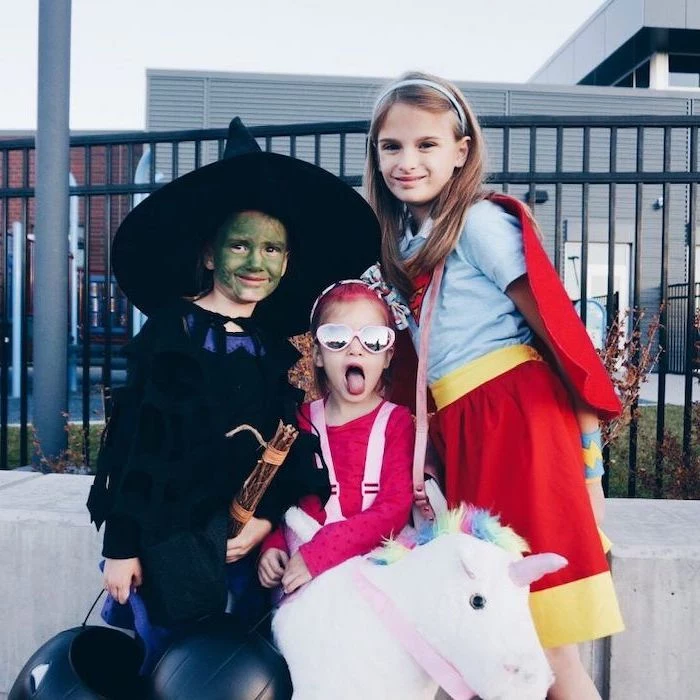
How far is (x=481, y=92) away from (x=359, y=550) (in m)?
15.9

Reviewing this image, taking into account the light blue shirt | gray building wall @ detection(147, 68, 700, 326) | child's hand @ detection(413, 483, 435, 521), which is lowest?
child's hand @ detection(413, 483, 435, 521)

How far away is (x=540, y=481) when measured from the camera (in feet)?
6.24

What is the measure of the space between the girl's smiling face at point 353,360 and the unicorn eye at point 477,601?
2.14 feet

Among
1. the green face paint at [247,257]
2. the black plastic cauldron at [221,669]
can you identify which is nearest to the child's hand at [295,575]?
the black plastic cauldron at [221,669]

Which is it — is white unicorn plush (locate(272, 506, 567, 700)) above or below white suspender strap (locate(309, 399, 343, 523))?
below

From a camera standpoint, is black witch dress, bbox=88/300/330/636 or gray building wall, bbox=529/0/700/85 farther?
gray building wall, bbox=529/0/700/85

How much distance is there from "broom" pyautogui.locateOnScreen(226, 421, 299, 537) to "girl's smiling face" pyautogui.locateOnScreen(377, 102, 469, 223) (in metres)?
0.82

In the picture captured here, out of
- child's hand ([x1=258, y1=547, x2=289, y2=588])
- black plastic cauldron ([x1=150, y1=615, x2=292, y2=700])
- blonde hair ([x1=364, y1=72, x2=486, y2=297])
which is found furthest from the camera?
blonde hair ([x1=364, y1=72, x2=486, y2=297])

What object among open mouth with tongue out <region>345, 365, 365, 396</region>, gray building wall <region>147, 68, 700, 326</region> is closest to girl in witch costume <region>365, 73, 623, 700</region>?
open mouth with tongue out <region>345, 365, 365, 396</region>

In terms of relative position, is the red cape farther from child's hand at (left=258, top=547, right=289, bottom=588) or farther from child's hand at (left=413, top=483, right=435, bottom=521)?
child's hand at (left=258, top=547, right=289, bottom=588)

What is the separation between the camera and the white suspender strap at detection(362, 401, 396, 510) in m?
1.98

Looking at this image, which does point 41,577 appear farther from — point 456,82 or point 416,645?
point 456,82

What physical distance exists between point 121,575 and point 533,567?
103cm

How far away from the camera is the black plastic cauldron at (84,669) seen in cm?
180
